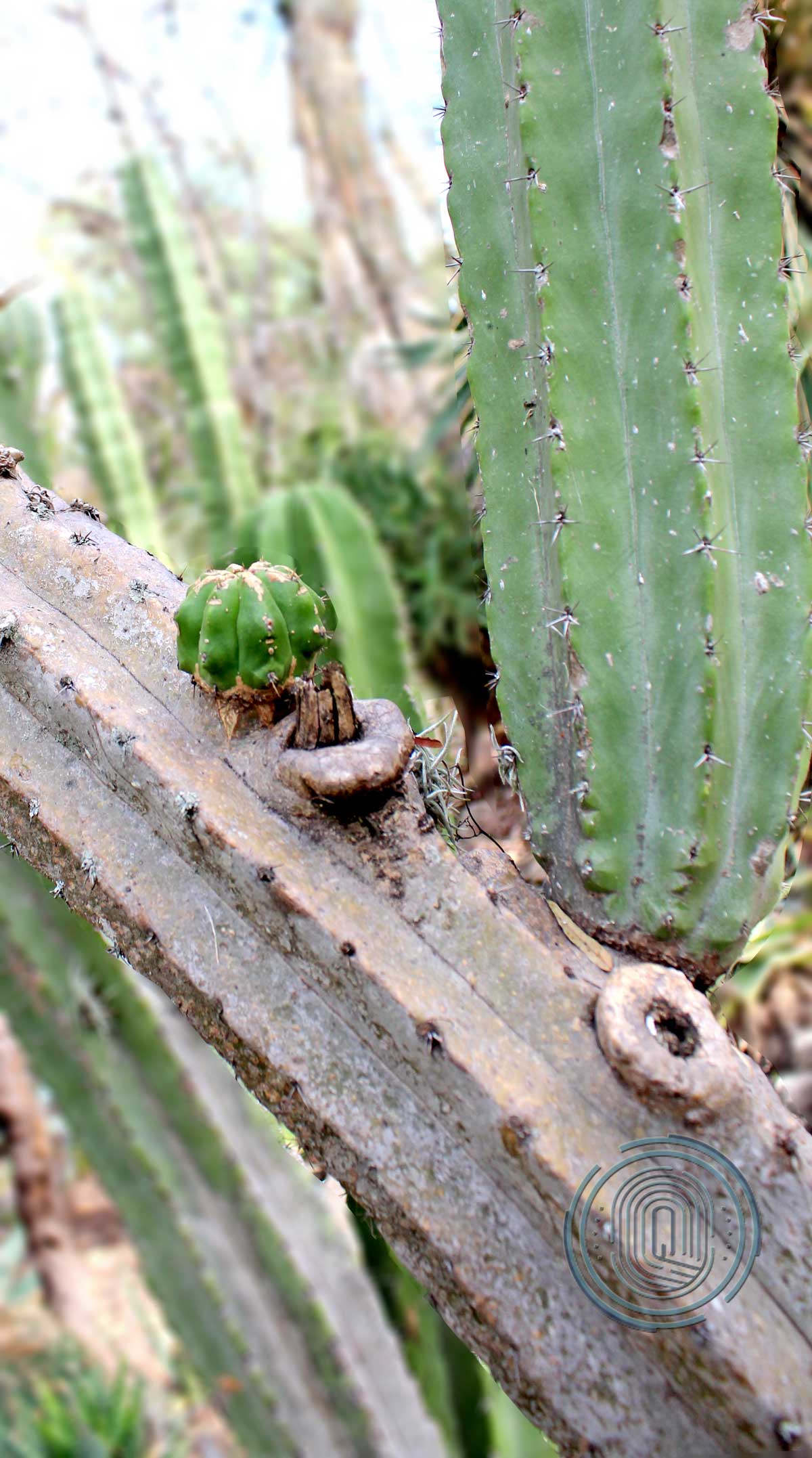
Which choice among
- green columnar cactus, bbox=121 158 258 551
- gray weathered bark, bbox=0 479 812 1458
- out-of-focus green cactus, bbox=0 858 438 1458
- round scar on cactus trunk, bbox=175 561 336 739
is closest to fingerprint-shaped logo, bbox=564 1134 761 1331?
gray weathered bark, bbox=0 479 812 1458

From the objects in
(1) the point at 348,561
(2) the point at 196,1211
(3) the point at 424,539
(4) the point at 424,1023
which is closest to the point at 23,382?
(1) the point at 348,561

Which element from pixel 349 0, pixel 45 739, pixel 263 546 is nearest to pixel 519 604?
pixel 45 739

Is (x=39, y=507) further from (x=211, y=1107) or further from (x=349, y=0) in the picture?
(x=349, y=0)

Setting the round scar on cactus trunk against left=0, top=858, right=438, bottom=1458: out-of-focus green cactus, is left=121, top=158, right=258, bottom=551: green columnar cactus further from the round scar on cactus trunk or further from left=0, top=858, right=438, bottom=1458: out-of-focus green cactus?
the round scar on cactus trunk

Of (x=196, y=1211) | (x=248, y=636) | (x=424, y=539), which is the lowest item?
(x=196, y=1211)

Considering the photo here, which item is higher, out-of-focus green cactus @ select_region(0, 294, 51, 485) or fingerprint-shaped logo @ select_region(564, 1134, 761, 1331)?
out-of-focus green cactus @ select_region(0, 294, 51, 485)

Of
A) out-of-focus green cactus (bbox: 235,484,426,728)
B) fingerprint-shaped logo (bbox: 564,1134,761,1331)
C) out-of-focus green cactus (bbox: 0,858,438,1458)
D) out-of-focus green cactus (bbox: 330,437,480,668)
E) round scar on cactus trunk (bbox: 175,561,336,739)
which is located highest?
round scar on cactus trunk (bbox: 175,561,336,739)

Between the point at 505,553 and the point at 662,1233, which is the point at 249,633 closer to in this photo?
the point at 505,553
